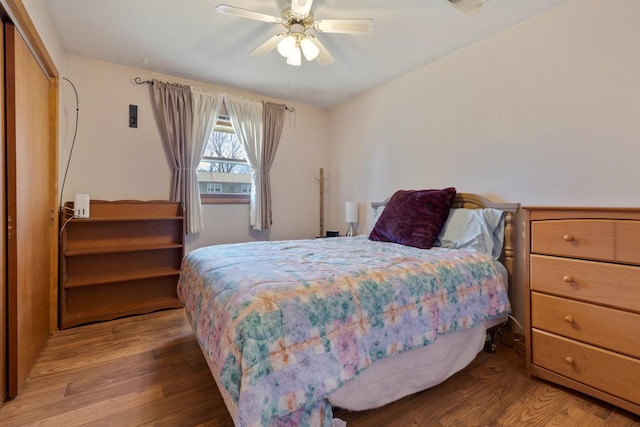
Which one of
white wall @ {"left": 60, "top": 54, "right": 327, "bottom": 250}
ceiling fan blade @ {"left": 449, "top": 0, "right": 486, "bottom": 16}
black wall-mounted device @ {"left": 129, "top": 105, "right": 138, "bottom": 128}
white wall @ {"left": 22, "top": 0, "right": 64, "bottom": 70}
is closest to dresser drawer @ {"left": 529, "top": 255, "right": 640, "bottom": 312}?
ceiling fan blade @ {"left": 449, "top": 0, "right": 486, "bottom": 16}

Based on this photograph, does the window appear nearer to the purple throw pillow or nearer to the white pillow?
the purple throw pillow

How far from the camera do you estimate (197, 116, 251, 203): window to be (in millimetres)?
3423

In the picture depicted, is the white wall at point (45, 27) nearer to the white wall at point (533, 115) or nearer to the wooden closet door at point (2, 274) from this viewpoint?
the wooden closet door at point (2, 274)

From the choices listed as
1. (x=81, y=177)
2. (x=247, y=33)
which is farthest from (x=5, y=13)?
(x=81, y=177)

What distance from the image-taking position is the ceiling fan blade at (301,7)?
5.87 ft

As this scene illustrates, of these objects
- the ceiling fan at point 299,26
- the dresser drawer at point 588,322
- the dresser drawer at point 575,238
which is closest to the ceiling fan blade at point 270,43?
the ceiling fan at point 299,26

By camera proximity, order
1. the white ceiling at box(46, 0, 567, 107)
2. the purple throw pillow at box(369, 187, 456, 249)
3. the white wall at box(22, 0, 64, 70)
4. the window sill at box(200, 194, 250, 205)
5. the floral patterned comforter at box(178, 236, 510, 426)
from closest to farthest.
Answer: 1. the floral patterned comforter at box(178, 236, 510, 426)
2. the white wall at box(22, 0, 64, 70)
3. the white ceiling at box(46, 0, 567, 107)
4. the purple throw pillow at box(369, 187, 456, 249)
5. the window sill at box(200, 194, 250, 205)

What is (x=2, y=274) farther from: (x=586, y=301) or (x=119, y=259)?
(x=586, y=301)

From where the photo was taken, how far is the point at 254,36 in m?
2.40

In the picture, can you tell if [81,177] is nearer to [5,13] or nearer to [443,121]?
[5,13]

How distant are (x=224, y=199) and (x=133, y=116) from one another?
3.98ft

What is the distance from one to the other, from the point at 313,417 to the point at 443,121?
257cm

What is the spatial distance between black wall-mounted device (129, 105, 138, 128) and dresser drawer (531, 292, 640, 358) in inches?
143

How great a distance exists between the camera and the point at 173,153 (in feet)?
10.2
